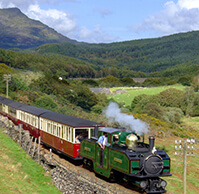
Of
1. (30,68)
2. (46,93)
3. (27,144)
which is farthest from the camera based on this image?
(30,68)

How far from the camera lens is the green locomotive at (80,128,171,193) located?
43.2 feet

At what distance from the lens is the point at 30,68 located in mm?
97875

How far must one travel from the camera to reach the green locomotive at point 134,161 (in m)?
13.2

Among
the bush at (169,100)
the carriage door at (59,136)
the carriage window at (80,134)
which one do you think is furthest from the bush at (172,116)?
the carriage window at (80,134)

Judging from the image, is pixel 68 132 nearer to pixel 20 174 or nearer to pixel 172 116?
pixel 20 174

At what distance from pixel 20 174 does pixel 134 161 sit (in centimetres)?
945

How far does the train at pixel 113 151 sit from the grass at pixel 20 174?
2205 millimetres

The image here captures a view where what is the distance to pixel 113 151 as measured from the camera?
567 inches

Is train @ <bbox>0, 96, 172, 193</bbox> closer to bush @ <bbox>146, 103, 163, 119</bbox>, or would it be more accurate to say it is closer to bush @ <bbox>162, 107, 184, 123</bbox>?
bush @ <bbox>146, 103, 163, 119</bbox>

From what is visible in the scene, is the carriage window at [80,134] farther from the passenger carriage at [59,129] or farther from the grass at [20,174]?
the grass at [20,174]

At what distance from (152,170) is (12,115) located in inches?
992

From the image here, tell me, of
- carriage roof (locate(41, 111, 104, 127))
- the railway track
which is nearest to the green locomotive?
the railway track

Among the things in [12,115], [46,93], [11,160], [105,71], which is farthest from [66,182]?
[105,71]

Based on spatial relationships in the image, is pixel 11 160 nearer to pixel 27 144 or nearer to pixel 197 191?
pixel 27 144
